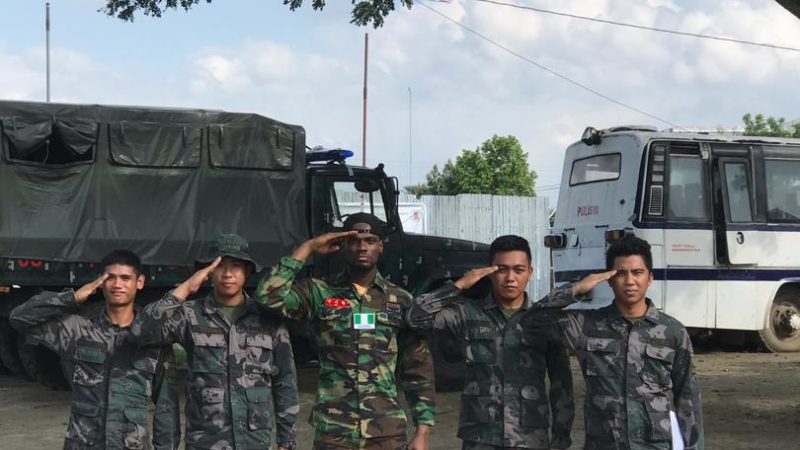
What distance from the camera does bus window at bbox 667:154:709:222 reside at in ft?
45.9

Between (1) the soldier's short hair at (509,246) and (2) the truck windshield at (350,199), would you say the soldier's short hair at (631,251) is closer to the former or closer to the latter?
(1) the soldier's short hair at (509,246)

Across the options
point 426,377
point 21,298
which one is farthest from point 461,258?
point 426,377

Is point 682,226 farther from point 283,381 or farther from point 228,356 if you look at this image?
point 228,356

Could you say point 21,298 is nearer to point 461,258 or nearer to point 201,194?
point 201,194

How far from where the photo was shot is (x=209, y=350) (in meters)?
4.70

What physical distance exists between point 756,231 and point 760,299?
3.00 ft

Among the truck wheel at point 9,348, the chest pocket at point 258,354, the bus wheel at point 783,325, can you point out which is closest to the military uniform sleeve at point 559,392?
the chest pocket at point 258,354

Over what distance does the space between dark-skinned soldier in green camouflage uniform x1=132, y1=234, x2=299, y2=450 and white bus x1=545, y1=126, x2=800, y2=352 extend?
31.2 ft

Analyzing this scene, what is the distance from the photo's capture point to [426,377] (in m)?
4.88

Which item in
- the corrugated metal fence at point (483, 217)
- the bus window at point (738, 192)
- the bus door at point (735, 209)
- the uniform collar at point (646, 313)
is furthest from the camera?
the corrugated metal fence at point (483, 217)

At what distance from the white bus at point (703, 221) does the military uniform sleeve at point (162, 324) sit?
31.8 feet

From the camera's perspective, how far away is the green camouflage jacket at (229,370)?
4.61 meters

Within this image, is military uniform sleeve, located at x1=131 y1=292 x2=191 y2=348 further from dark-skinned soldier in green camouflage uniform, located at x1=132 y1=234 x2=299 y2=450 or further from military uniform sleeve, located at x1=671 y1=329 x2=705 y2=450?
military uniform sleeve, located at x1=671 y1=329 x2=705 y2=450

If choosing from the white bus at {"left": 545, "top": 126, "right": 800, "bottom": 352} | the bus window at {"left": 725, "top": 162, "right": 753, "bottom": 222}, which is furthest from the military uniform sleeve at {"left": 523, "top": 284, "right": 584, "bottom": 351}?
the bus window at {"left": 725, "top": 162, "right": 753, "bottom": 222}
